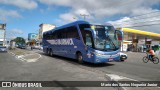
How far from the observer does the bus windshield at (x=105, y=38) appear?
1347cm

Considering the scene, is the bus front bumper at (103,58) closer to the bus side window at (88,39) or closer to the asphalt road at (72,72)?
the asphalt road at (72,72)

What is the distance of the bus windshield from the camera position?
13.5 meters

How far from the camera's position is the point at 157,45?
46781 millimetres

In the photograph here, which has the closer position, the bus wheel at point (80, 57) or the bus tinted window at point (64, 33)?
the bus wheel at point (80, 57)

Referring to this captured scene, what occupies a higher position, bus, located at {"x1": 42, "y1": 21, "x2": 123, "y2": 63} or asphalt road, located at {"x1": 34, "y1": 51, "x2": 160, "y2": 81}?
bus, located at {"x1": 42, "y1": 21, "x2": 123, "y2": 63}

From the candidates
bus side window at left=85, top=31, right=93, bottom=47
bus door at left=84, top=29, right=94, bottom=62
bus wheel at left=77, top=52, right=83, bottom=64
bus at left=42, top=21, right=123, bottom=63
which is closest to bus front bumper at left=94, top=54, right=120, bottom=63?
bus at left=42, top=21, right=123, bottom=63

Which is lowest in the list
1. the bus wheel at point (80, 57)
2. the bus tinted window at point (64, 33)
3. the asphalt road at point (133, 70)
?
the asphalt road at point (133, 70)

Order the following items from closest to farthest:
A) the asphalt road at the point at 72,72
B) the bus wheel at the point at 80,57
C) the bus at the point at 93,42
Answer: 1. the asphalt road at the point at 72,72
2. the bus at the point at 93,42
3. the bus wheel at the point at 80,57

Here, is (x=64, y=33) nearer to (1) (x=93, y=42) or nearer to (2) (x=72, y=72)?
(1) (x=93, y=42)

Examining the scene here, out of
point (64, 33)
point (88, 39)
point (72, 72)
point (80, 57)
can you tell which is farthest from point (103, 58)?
point (64, 33)

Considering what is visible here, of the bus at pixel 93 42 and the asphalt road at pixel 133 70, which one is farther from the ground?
the bus at pixel 93 42

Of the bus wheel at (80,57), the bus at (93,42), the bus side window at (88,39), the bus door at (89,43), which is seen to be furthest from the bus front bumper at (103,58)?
the bus wheel at (80,57)

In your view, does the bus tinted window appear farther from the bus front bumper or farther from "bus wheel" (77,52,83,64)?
the bus front bumper

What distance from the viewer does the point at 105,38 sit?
13.8m
